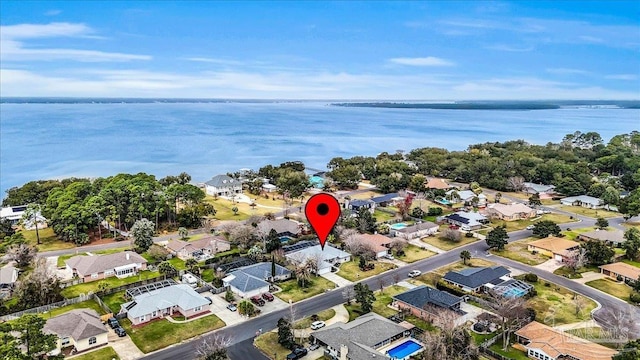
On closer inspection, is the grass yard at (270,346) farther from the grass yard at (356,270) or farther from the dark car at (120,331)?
the grass yard at (356,270)

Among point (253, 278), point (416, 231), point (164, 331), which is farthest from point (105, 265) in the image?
point (416, 231)

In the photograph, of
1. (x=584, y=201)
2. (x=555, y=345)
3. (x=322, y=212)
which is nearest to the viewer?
(x=555, y=345)

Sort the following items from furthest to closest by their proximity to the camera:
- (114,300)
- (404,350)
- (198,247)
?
(198,247), (114,300), (404,350)

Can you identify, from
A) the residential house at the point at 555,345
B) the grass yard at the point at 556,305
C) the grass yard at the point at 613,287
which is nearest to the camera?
the residential house at the point at 555,345

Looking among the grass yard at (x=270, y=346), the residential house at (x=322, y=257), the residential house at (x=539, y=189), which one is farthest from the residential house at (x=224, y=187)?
the residential house at (x=539, y=189)

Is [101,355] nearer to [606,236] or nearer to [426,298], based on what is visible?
[426,298]

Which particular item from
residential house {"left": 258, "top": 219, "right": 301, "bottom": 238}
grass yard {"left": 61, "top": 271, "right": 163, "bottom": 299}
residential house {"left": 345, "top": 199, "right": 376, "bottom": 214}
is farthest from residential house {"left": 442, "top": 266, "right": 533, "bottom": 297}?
grass yard {"left": 61, "top": 271, "right": 163, "bottom": 299}
